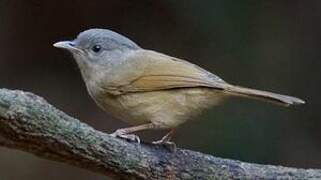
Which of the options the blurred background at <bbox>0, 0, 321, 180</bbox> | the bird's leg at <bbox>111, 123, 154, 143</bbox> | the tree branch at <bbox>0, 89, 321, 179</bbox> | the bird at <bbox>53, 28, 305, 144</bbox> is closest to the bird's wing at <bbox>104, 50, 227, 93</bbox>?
the bird at <bbox>53, 28, 305, 144</bbox>

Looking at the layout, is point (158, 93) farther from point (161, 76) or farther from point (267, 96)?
point (267, 96)

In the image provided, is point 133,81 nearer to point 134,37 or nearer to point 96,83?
point 96,83

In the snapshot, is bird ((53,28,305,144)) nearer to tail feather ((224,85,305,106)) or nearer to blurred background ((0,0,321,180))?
tail feather ((224,85,305,106))

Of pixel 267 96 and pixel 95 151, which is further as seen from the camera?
pixel 267 96

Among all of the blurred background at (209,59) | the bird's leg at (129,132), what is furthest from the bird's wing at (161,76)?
the blurred background at (209,59)

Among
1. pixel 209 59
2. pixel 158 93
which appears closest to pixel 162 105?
pixel 158 93

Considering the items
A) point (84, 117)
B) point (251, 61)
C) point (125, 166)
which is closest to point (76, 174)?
point (84, 117)
